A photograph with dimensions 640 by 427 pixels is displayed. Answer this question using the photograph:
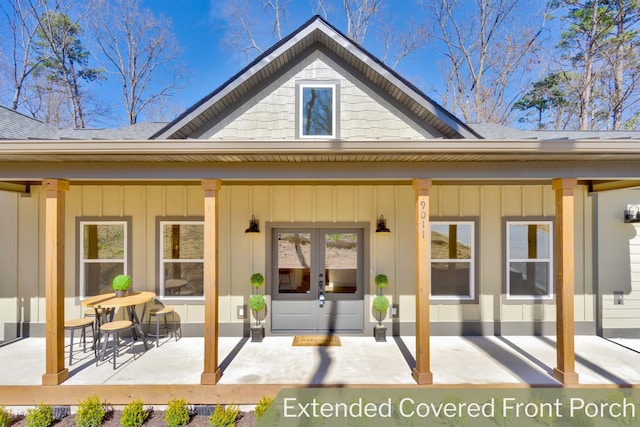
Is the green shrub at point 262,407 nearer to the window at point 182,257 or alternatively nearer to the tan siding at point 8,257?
the window at point 182,257

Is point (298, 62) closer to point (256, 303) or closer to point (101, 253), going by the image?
point (256, 303)

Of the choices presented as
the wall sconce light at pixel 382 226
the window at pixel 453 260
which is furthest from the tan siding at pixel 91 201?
the window at pixel 453 260

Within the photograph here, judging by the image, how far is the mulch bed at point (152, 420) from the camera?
369cm

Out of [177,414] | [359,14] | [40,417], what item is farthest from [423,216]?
[359,14]

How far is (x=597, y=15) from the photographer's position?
45.9ft

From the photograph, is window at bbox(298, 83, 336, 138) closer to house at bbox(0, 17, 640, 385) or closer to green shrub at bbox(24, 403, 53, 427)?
house at bbox(0, 17, 640, 385)

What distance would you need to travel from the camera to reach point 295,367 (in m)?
4.67

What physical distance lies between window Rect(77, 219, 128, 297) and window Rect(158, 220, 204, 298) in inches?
26.9

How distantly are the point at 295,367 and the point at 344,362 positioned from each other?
0.71 m

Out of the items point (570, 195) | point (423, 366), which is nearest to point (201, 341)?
point (423, 366)

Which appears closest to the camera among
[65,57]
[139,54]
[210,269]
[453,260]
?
[210,269]

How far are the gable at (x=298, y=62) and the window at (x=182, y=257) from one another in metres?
1.73

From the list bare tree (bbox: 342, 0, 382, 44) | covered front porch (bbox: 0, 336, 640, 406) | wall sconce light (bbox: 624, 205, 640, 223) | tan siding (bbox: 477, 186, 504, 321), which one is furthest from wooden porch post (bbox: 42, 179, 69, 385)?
bare tree (bbox: 342, 0, 382, 44)

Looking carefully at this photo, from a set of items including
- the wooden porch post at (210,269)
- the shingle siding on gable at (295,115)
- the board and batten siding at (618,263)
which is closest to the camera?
the wooden porch post at (210,269)
